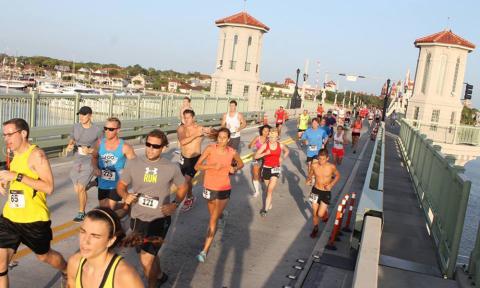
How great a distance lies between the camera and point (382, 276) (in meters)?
6.62

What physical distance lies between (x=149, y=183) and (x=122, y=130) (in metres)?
13.1

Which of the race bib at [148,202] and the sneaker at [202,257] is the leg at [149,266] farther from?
the sneaker at [202,257]

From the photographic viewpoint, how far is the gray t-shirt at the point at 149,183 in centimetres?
507

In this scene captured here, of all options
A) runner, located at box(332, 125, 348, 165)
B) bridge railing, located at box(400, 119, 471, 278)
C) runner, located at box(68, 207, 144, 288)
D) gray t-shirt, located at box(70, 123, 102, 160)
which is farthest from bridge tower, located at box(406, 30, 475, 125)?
runner, located at box(68, 207, 144, 288)

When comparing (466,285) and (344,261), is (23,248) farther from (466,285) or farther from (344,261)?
(466,285)

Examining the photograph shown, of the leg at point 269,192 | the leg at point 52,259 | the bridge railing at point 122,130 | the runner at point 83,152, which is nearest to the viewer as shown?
the leg at point 52,259

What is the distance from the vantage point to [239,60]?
42406 mm

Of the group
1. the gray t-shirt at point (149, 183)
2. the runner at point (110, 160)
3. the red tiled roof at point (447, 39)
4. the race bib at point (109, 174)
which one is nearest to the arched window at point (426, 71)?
the red tiled roof at point (447, 39)

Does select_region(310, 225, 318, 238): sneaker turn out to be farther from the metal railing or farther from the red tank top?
the metal railing

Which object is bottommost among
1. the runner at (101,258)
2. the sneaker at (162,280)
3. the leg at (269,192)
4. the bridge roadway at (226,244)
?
the bridge roadway at (226,244)

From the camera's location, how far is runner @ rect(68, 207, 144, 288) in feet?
9.43

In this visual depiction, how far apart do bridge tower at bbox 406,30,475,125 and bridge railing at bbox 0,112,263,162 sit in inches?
972

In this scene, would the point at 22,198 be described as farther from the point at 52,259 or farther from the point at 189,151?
the point at 189,151

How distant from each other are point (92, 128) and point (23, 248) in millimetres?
2125
